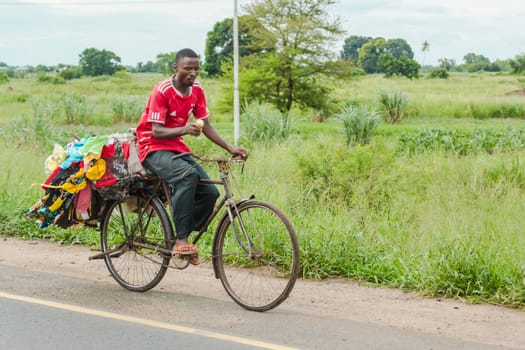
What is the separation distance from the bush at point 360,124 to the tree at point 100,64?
233ft

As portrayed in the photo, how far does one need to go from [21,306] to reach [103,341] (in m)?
1.23

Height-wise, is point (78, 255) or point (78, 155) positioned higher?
point (78, 155)

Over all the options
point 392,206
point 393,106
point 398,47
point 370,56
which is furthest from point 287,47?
point 398,47

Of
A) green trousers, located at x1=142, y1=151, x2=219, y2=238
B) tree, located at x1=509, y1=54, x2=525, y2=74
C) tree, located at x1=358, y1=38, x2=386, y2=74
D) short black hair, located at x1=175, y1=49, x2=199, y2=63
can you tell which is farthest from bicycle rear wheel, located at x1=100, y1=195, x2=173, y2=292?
tree, located at x1=358, y1=38, x2=386, y2=74

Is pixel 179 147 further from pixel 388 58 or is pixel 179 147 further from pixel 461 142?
pixel 388 58

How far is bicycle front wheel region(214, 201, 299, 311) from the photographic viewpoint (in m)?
6.03

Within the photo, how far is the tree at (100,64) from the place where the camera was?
87.0m

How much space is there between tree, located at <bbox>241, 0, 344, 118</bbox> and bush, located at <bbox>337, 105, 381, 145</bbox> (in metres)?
8.69

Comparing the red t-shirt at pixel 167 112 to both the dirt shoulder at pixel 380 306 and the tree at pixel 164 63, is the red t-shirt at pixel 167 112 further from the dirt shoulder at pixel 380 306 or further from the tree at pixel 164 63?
the tree at pixel 164 63

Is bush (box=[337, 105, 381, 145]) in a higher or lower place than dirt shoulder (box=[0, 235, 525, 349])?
higher

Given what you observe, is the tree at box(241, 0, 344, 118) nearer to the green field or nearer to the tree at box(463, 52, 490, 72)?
the green field

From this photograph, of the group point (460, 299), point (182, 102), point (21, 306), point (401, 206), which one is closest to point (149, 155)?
point (182, 102)

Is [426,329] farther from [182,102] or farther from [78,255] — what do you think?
[78,255]

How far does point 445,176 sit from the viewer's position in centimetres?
1151
